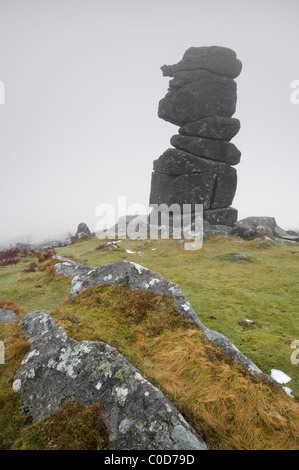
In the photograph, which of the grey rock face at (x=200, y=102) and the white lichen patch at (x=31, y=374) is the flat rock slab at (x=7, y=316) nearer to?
the white lichen patch at (x=31, y=374)

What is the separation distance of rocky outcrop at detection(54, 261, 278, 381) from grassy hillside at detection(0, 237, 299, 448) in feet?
1.10

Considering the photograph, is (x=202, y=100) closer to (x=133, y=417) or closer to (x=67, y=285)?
(x=67, y=285)

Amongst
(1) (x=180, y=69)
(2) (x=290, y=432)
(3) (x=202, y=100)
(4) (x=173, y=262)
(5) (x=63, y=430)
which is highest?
(1) (x=180, y=69)

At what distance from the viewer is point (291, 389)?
7.11m

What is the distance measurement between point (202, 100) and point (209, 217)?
1869 centimetres

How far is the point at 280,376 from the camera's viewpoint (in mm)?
7664

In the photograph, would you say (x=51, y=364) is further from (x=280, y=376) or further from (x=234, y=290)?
(x=234, y=290)

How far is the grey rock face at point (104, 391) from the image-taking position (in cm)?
420

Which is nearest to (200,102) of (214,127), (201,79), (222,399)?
(201,79)

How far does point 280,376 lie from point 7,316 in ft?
30.8

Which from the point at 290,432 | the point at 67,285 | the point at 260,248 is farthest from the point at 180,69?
the point at 290,432

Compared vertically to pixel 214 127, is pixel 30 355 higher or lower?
lower

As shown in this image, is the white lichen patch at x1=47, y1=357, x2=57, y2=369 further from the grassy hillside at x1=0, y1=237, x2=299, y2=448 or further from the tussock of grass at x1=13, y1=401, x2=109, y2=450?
the tussock of grass at x1=13, y1=401, x2=109, y2=450
